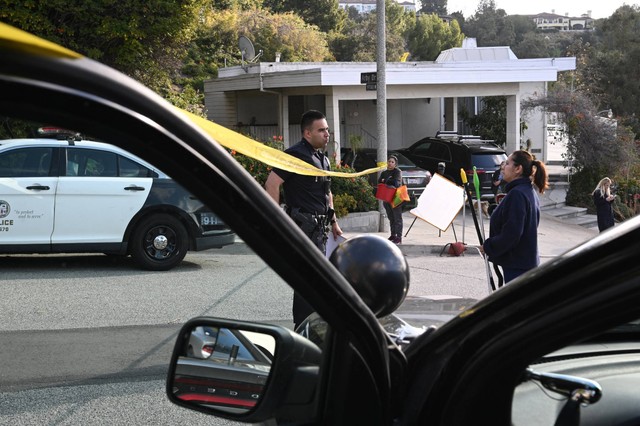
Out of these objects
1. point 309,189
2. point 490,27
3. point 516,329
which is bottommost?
point 309,189

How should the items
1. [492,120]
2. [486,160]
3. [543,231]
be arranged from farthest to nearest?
1. [492,120]
2. [486,160]
3. [543,231]

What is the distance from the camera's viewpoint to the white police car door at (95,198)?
30.3 feet

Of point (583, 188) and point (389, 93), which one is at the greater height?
point (389, 93)

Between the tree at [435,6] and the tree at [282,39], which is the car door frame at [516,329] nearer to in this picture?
the tree at [282,39]

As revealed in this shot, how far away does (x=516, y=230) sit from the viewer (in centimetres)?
606

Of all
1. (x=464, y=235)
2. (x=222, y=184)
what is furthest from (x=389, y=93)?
(x=222, y=184)

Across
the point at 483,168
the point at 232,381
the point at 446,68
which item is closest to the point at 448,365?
the point at 232,381

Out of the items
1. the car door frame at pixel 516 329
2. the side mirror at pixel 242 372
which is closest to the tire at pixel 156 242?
the side mirror at pixel 242 372

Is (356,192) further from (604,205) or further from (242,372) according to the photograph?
(242,372)

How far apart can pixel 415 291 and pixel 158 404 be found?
17.7 feet

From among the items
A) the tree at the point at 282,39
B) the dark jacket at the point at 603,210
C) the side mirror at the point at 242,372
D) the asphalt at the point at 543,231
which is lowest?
the asphalt at the point at 543,231

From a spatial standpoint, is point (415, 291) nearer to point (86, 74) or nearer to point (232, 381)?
point (232, 381)

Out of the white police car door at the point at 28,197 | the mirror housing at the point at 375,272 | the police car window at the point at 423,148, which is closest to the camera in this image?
the mirror housing at the point at 375,272

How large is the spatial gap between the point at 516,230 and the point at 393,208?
8605mm
